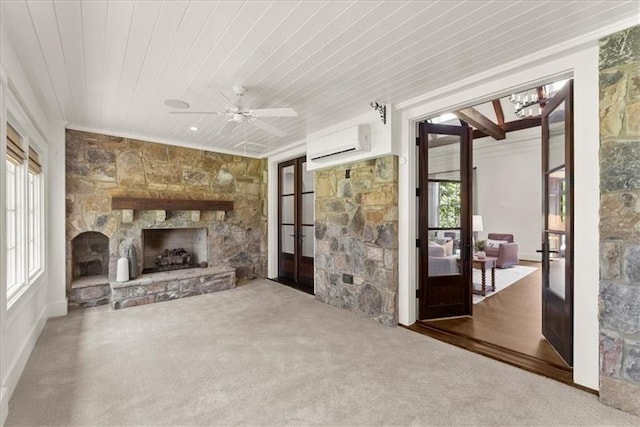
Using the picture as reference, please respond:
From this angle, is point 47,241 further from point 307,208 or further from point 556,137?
point 556,137

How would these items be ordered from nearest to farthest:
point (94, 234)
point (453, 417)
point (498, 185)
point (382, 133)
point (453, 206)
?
point (453, 417) < point (382, 133) < point (453, 206) < point (94, 234) < point (498, 185)

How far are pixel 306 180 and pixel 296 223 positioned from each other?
0.80 m

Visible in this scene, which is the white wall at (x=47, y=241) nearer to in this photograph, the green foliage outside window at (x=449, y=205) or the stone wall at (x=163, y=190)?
the stone wall at (x=163, y=190)

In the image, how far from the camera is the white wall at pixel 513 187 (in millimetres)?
7992

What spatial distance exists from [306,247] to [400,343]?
2617mm

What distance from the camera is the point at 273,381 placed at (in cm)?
227

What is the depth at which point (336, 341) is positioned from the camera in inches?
118

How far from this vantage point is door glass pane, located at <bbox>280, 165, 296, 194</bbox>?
5529mm

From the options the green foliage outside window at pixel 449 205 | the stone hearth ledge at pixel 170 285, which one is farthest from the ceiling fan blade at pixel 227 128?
the green foliage outside window at pixel 449 205

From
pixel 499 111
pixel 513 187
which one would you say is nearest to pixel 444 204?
pixel 499 111

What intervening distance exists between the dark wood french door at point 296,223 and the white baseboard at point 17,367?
3.31 metres

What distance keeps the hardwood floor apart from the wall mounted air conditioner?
2185 millimetres

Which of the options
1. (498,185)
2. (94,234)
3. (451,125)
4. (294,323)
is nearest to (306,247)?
(294,323)

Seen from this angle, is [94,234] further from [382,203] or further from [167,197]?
[382,203]
